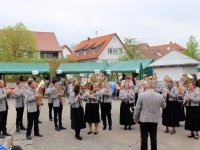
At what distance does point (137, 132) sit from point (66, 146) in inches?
116

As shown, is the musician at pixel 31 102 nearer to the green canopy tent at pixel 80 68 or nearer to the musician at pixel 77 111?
the musician at pixel 77 111

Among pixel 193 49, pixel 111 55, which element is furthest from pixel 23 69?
pixel 111 55

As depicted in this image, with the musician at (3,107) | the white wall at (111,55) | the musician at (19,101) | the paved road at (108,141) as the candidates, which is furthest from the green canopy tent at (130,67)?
the white wall at (111,55)

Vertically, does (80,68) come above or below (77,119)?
above

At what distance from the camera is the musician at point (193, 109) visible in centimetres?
932

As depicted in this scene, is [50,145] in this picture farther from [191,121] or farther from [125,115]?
[191,121]

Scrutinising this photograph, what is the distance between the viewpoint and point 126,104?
11.1 meters

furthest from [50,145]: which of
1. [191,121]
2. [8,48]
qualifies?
[8,48]

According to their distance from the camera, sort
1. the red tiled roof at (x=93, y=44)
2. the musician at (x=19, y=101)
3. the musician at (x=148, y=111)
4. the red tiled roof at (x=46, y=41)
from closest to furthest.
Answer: the musician at (x=148, y=111)
the musician at (x=19, y=101)
the red tiled roof at (x=93, y=44)
the red tiled roof at (x=46, y=41)

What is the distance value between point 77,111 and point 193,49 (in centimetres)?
3887

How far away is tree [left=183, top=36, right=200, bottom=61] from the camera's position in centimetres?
4506

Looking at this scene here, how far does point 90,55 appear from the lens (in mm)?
60500

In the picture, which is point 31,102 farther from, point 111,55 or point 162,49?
point 162,49

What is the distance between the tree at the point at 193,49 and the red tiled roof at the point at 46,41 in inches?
1054
